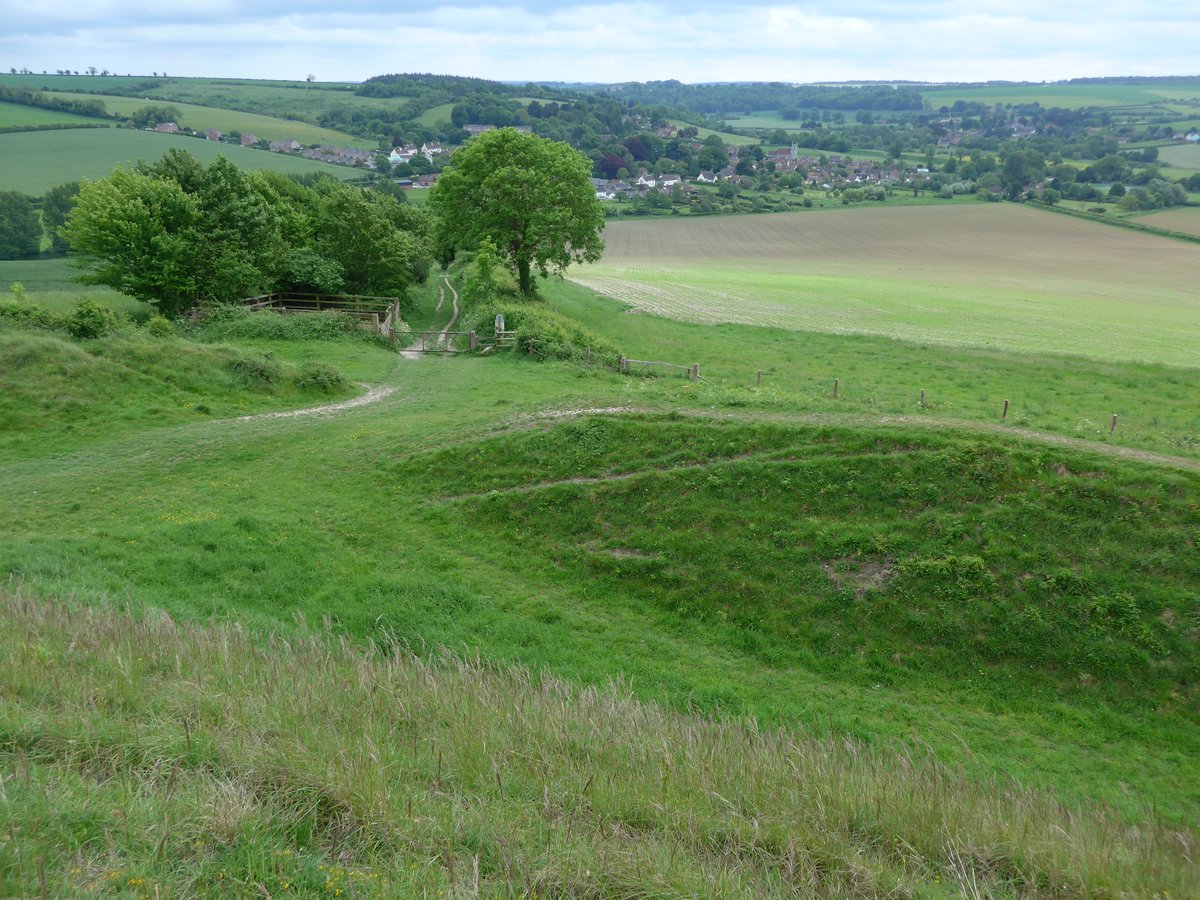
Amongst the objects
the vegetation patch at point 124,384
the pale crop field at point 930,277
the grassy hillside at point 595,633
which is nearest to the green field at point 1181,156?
the pale crop field at point 930,277

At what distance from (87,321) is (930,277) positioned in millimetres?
66891

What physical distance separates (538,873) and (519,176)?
45.9 meters

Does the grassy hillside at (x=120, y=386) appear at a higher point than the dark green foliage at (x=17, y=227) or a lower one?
lower

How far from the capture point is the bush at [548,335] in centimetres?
3531

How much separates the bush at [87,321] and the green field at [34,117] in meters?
115

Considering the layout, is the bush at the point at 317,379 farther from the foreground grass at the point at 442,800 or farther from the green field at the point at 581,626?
the foreground grass at the point at 442,800

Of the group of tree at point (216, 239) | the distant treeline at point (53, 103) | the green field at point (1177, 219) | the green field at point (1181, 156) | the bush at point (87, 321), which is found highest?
the distant treeline at point (53, 103)

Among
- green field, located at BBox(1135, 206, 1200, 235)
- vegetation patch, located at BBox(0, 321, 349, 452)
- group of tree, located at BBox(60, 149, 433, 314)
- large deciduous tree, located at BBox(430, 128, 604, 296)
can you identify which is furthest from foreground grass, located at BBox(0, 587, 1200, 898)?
green field, located at BBox(1135, 206, 1200, 235)

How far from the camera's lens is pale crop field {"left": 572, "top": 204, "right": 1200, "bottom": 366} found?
A: 47.1 metres

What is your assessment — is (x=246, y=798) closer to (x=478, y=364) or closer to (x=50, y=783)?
(x=50, y=783)

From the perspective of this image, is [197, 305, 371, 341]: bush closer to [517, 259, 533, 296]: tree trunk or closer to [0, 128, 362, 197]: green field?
→ [517, 259, 533, 296]: tree trunk

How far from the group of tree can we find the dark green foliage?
35310 millimetres

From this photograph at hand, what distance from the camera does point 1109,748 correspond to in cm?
1195

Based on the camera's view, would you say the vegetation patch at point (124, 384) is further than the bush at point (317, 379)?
No
